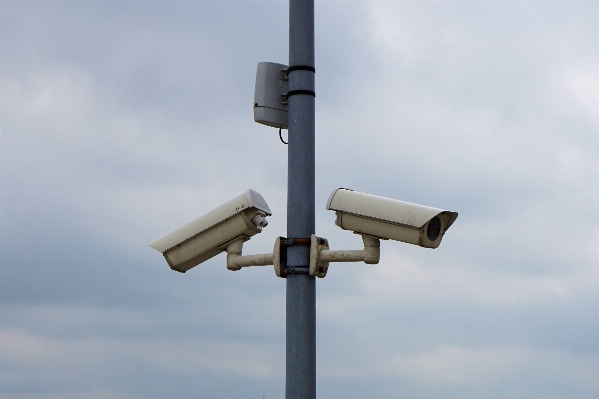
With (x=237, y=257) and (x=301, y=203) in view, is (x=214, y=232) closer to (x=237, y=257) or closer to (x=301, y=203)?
(x=237, y=257)

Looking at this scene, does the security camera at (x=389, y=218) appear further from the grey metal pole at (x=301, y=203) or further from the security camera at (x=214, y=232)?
the security camera at (x=214, y=232)

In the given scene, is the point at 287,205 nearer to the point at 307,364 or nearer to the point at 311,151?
the point at 311,151

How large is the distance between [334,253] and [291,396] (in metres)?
1.56

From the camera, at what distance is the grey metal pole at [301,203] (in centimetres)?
1011

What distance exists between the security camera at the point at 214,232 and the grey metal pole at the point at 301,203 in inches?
20.9

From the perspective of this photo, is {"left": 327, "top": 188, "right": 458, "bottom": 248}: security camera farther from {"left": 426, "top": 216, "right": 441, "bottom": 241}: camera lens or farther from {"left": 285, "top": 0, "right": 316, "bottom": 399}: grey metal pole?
{"left": 285, "top": 0, "right": 316, "bottom": 399}: grey metal pole

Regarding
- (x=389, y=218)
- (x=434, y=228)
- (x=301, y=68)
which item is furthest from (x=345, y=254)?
(x=301, y=68)

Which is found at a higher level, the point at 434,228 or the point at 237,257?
the point at 237,257

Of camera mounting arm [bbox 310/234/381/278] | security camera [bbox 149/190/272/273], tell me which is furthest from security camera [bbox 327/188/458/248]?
security camera [bbox 149/190/272/273]

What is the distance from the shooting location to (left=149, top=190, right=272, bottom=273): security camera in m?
10.7

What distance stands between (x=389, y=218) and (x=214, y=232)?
221 cm

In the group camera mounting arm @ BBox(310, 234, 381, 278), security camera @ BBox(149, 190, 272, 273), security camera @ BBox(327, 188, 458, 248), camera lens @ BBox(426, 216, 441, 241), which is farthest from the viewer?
security camera @ BBox(149, 190, 272, 273)

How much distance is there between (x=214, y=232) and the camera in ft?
36.0

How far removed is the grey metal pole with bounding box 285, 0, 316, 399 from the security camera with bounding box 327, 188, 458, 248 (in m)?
0.36
